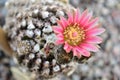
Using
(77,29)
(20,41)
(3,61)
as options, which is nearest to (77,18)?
(77,29)

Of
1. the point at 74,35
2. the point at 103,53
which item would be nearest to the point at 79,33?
the point at 74,35

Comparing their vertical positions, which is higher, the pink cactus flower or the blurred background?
the pink cactus flower

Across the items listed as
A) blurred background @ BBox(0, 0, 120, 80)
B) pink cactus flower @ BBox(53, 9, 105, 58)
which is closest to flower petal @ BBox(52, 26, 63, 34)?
pink cactus flower @ BBox(53, 9, 105, 58)

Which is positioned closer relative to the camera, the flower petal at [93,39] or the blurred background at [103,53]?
the flower petal at [93,39]

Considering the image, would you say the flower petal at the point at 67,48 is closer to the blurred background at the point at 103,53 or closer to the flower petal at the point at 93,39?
the flower petal at the point at 93,39

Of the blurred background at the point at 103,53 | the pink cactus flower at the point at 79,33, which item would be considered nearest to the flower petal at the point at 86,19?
the pink cactus flower at the point at 79,33

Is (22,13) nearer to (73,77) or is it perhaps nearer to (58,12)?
(58,12)

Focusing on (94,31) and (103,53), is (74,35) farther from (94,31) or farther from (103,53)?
(103,53)

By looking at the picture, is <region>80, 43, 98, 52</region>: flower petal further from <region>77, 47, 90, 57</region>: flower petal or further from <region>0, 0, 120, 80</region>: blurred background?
<region>0, 0, 120, 80</region>: blurred background
